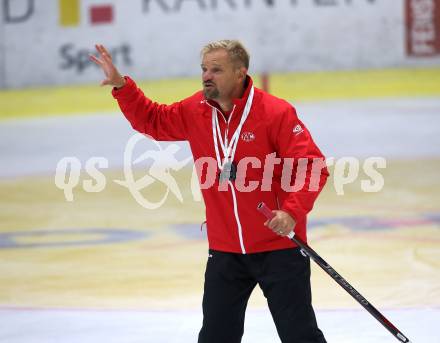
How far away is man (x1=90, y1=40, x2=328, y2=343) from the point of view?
190 inches

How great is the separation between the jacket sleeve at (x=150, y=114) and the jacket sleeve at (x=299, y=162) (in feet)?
1.78

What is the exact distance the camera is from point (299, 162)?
476 centimetres

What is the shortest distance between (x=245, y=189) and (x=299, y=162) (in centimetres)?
29

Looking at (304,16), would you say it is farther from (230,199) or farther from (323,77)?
(230,199)

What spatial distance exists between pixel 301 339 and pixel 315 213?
5089 mm

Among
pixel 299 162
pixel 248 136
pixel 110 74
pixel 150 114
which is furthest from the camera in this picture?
pixel 150 114

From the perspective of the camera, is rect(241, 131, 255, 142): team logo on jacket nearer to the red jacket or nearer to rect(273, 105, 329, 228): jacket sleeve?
the red jacket

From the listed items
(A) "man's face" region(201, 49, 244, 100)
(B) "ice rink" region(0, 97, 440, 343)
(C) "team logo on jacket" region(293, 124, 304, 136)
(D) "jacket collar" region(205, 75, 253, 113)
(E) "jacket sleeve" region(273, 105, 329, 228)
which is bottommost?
(B) "ice rink" region(0, 97, 440, 343)

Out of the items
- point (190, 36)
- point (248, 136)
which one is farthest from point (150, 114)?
point (190, 36)

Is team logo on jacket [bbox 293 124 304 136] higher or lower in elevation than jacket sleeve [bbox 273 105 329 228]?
higher

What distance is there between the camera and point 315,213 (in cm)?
989
